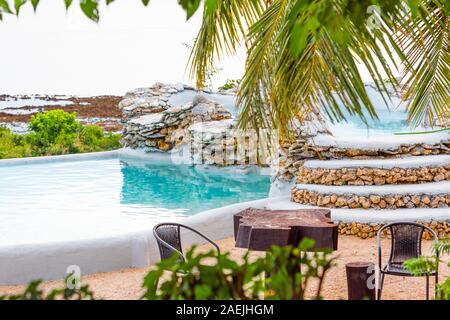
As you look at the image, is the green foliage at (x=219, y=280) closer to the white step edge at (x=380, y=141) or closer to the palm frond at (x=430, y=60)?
the palm frond at (x=430, y=60)

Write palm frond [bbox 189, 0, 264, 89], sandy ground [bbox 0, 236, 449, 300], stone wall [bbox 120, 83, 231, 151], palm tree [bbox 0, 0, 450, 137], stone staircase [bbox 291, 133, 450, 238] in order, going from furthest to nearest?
1. stone wall [bbox 120, 83, 231, 151]
2. stone staircase [bbox 291, 133, 450, 238]
3. palm frond [bbox 189, 0, 264, 89]
4. sandy ground [bbox 0, 236, 449, 300]
5. palm tree [bbox 0, 0, 450, 137]

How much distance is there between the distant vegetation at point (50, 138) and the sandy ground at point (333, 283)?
36.9ft

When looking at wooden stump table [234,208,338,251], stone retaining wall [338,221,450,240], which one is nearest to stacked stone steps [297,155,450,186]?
stone retaining wall [338,221,450,240]

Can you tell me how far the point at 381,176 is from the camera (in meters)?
7.68

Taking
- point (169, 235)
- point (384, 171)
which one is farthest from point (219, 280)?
point (384, 171)

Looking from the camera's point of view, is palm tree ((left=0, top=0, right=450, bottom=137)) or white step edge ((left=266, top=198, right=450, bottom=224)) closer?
palm tree ((left=0, top=0, right=450, bottom=137))

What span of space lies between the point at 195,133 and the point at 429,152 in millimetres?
6899

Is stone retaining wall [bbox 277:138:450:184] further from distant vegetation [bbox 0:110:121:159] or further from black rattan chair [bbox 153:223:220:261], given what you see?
distant vegetation [bbox 0:110:121:159]

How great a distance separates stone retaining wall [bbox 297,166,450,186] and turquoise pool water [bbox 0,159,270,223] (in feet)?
7.48

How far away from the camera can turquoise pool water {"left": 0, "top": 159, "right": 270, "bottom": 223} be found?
31.0 feet

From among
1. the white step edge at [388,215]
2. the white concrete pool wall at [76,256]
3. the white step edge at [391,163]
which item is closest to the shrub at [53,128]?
the white step edge at [391,163]

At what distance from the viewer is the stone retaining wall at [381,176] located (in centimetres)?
767

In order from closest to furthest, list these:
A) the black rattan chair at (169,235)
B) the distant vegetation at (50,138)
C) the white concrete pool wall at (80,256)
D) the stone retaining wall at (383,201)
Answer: the black rattan chair at (169,235), the white concrete pool wall at (80,256), the stone retaining wall at (383,201), the distant vegetation at (50,138)

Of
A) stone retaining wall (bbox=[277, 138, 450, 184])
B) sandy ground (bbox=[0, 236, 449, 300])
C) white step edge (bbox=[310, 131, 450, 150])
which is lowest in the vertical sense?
sandy ground (bbox=[0, 236, 449, 300])
